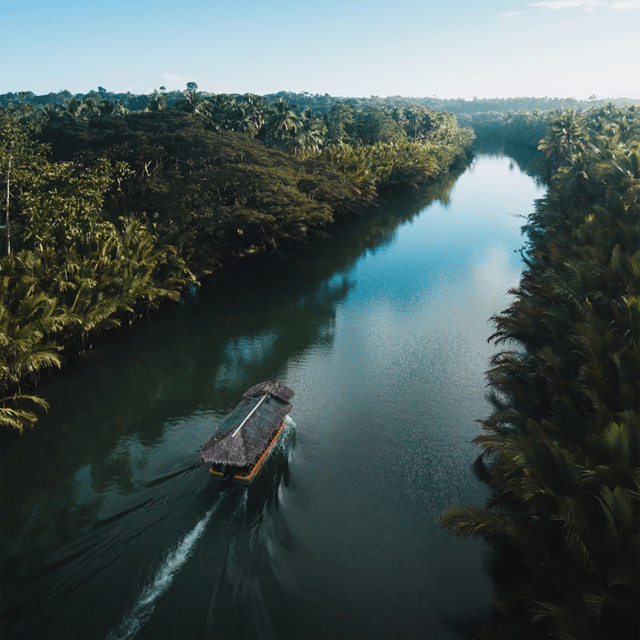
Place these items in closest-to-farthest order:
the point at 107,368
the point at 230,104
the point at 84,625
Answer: the point at 84,625 → the point at 107,368 → the point at 230,104

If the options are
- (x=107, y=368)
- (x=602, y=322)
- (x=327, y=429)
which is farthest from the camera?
(x=107, y=368)

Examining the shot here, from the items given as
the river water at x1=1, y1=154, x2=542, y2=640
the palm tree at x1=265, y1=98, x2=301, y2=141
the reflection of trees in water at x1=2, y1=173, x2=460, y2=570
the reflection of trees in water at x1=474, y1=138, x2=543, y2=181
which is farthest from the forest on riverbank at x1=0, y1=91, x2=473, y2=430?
the reflection of trees in water at x1=474, y1=138, x2=543, y2=181

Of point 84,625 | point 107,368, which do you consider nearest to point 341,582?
point 84,625

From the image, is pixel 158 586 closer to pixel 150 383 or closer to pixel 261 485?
pixel 261 485

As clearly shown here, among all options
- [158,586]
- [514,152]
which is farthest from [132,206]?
[514,152]

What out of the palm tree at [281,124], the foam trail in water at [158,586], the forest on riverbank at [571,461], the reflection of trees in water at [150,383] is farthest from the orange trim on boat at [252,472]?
the palm tree at [281,124]

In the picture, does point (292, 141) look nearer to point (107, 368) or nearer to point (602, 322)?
point (107, 368)

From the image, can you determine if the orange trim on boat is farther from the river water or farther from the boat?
the river water

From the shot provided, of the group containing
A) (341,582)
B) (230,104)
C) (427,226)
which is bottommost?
(341,582)
